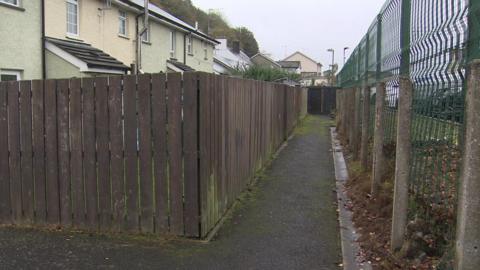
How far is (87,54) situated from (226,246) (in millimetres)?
10397

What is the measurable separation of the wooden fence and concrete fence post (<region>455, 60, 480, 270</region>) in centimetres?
258

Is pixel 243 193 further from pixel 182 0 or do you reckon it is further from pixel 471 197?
pixel 182 0

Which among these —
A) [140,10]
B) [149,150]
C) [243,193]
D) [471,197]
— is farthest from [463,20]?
[140,10]

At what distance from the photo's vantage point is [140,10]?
19016mm

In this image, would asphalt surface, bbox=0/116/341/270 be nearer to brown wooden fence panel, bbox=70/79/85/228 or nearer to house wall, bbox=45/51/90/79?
brown wooden fence panel, bbox=70/79/85/228

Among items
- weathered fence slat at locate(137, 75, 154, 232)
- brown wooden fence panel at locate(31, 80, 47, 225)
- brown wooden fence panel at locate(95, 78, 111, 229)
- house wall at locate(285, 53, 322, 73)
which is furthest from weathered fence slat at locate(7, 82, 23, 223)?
house wall at locate(285, 53, 322, 73)

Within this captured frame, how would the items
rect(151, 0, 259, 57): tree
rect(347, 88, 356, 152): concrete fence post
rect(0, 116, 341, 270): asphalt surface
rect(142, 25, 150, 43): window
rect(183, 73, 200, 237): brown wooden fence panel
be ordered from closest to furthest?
rect(0, 116, 341, 270): asphalt surface < rect(183, 73, 200, 237): brown wooden fence panel < rect(347, 88, 356, 152): concrete fence post < rect(142, 25, 150, 43): window < rect(151, 0, 259, 57): tree

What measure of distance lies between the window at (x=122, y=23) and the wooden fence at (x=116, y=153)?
1340 centimetres

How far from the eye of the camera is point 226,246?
4715 millimetres

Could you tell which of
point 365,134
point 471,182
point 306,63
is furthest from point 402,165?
point 306,63

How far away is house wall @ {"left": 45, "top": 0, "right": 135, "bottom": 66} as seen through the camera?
1334 cm

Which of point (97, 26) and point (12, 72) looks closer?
point (12, 72)

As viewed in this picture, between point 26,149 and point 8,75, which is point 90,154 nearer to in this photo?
point 26,149

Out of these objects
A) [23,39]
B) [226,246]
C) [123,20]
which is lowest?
[226,246]
